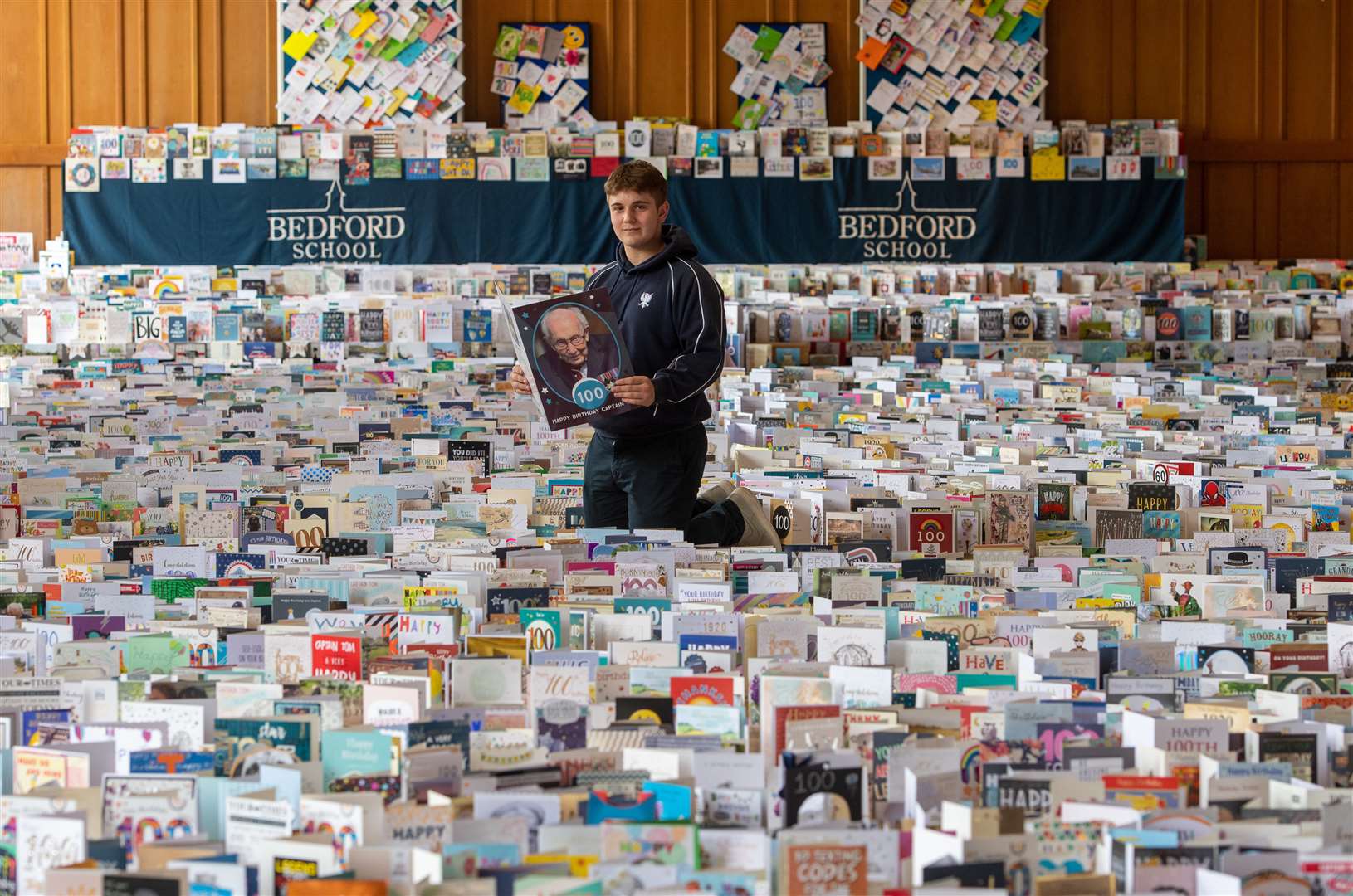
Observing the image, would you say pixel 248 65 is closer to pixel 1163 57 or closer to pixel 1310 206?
pixel 1163 57

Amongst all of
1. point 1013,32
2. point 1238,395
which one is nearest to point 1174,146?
point 1013,32

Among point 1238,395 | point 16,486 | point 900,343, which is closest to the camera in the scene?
point 16,486

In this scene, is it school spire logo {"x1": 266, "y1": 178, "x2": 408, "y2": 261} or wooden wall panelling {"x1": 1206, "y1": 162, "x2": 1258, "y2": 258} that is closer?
school spire logo {"x1": 266, "y1": 178, "x2": 408, "y2": 261}

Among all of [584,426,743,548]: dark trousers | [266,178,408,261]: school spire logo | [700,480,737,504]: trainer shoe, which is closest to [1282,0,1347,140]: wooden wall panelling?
[266,178,408,261]: school spire logo

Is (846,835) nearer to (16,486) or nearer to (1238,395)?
(16,486)

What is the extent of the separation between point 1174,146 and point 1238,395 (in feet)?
26.3

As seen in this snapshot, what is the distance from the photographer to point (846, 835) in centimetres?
255

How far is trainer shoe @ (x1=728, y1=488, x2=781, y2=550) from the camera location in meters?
5.62

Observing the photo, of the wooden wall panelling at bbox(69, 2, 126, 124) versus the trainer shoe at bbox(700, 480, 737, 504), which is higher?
the wooden wall panelling at bbox(69, 2, 126, 124)

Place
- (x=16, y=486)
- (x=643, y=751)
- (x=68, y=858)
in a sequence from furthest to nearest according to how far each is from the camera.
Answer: (x=16, y=486) < (x=643, y=751) < (x=68, y=858)

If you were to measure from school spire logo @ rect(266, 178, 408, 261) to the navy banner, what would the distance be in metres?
0.01

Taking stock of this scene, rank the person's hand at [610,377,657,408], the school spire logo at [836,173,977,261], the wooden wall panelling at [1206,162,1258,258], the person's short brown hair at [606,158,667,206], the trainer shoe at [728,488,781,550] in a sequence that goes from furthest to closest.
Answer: the wooden wall panelling at [1206,162,1258,258] < the school spire logo at [836,173,977,261] < the trainer shoe at [728,488,781,550] < the person's short brown hair at [606,158,667,206] < the person's hand at [610,377,657,408]

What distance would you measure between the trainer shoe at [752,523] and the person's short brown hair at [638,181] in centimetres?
102

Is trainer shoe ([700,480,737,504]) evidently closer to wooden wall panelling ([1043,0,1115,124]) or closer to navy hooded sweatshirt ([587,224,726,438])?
→ navy hooded sweatshirt ([587,224,726,438])
